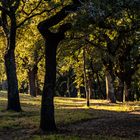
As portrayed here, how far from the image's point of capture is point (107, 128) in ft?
68.6

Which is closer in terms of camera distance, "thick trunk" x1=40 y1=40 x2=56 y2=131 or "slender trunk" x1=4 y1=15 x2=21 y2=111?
"thick trunk" x1=40 y1=40 x2=56 y2=131

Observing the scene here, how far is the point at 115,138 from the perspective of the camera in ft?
57.0

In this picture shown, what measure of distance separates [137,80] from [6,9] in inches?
1441

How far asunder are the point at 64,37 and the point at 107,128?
16.4 ft

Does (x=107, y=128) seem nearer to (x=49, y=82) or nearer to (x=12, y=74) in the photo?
(x=49, y=82)

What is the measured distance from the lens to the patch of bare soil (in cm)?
1905

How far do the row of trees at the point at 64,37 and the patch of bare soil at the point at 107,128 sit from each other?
158 centimetres

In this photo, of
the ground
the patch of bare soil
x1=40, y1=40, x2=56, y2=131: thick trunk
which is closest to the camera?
the ground

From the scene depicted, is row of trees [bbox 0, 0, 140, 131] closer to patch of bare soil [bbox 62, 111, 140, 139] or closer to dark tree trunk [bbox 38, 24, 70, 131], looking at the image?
dark tree trunk [bbox 38, 24, 70, 131]

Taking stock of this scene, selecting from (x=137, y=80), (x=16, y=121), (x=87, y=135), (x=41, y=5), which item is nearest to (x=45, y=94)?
(x=87, y=135)

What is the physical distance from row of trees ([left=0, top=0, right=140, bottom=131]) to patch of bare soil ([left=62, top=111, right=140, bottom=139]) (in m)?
1.58

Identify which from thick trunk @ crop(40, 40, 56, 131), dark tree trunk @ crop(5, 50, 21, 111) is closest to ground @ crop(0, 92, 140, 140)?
thick trunk @ crop(40, 40, 56, 131)

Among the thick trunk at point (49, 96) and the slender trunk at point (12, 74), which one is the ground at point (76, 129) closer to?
the thick trunk at point (49, 96)

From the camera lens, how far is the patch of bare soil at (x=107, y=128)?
19.0 meters
